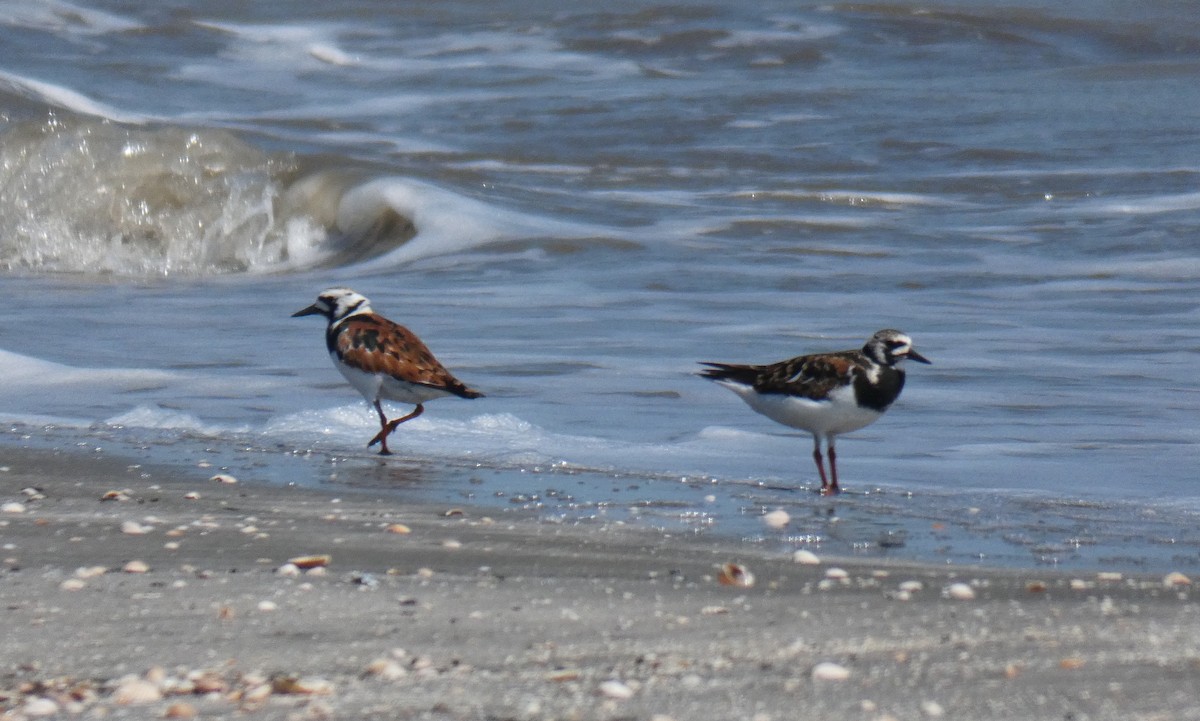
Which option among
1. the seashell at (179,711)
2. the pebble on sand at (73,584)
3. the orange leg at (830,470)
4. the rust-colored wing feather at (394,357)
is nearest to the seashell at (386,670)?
the seashell at (179,711)

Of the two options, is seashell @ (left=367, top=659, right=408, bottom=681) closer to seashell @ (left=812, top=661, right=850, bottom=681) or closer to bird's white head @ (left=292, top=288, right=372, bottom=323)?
seashell @ (left=812, top=661, right=850, bottom=681)

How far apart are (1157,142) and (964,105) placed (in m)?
3.23

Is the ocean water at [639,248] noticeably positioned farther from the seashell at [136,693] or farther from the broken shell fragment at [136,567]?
the seashell at [136,693]

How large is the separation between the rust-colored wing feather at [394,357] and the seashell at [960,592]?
268cm

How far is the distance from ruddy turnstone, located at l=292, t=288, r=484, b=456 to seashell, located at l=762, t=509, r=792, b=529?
5.39 ft

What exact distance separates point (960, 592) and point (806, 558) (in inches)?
20.5

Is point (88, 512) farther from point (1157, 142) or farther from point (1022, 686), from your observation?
point (1157, 142)

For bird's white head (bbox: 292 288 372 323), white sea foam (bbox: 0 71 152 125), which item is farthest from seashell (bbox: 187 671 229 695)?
white sea foam (bbox: 0 71 152 125)

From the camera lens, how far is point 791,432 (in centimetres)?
657

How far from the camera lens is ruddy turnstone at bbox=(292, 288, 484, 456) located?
19.7 feet

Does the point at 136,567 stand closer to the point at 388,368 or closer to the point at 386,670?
the point at 386,670

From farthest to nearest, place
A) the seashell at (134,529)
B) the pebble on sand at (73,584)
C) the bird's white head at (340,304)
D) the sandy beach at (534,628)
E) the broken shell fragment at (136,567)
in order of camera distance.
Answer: the bird's white head at (340,304) → the seashell at (134,529) → the broken shell fragment at (136,567) → the pebble on sand at (73,584) → the sandy beach at (534,628)

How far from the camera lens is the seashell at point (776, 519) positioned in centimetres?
458

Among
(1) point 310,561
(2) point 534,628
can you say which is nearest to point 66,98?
(1) point 310,561
